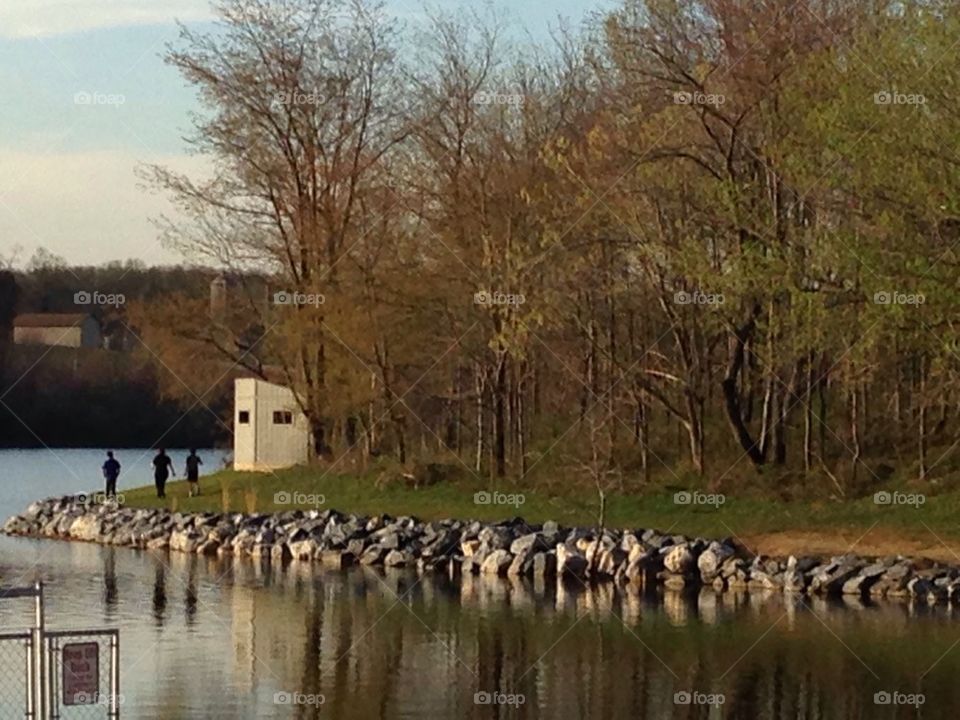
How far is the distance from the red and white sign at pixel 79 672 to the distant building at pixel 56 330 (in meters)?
79.2

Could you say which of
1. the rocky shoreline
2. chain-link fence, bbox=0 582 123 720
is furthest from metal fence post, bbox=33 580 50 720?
the rocky shoreline

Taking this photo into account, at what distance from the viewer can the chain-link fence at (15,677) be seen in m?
15.3

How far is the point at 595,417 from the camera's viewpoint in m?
43.9

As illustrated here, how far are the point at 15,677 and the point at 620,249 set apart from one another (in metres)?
21.5

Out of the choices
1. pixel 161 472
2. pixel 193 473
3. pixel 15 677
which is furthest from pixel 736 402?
pixel 15 677

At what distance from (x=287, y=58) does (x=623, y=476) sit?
51.3 ft

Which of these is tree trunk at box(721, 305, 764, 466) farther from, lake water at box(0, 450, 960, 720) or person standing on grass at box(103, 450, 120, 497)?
person standing on grass at box(103, 450, 120, 497)

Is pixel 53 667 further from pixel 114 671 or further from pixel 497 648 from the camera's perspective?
pixel 497 648

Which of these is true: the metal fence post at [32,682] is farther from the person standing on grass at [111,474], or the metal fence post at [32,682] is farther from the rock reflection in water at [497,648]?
the person standing on grass at [111,474]

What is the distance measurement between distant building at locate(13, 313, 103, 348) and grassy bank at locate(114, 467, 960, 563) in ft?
157

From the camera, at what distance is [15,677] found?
22484 millimetres

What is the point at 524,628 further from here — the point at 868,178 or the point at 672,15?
the point at 672,15

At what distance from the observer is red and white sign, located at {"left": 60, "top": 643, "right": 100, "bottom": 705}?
14.8 m

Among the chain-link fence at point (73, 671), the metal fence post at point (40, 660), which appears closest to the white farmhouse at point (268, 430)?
the chain-link fence at point (73, 671)
